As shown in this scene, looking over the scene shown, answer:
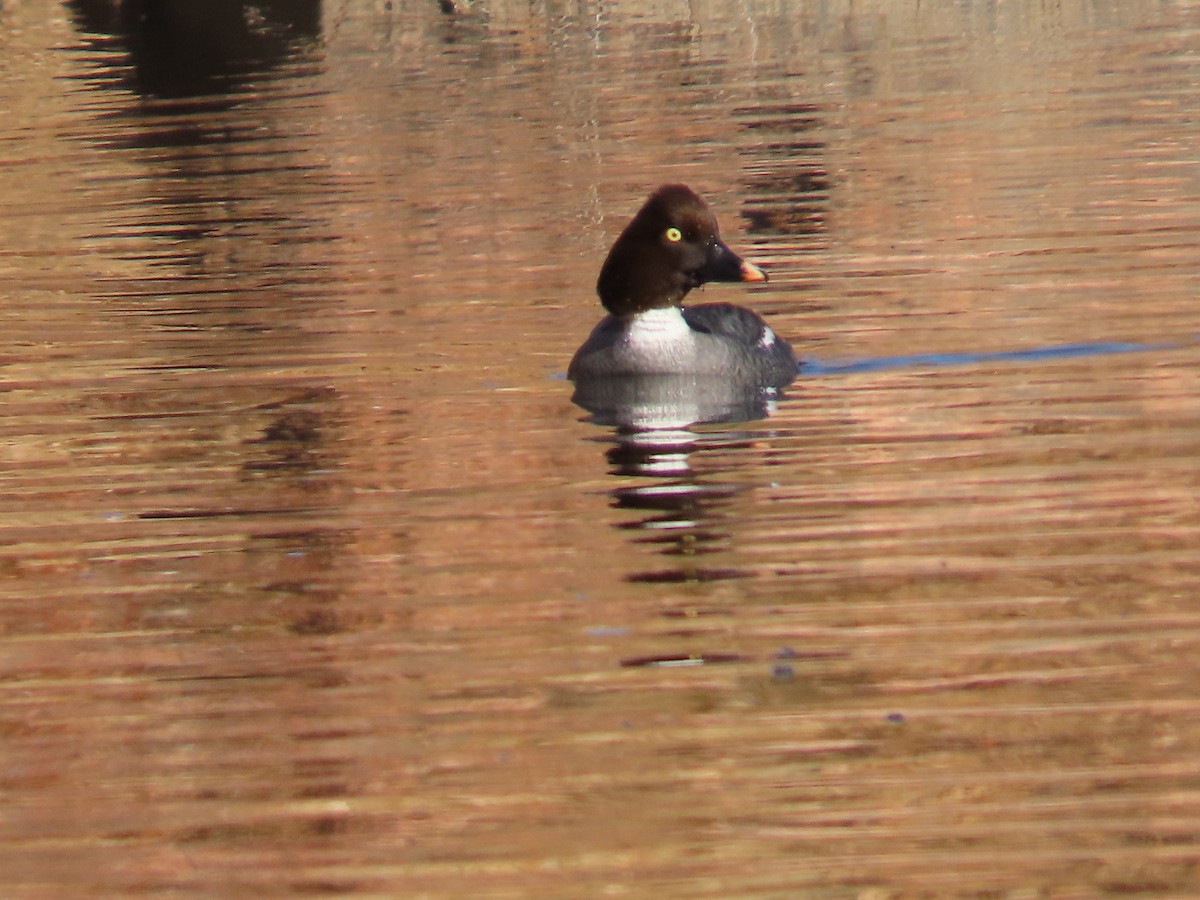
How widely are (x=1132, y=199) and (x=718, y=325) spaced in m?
6.15

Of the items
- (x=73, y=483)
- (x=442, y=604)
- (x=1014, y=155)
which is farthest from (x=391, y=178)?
(x=442, y=604)

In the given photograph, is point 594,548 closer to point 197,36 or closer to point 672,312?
point 672,312

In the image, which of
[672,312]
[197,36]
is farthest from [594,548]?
[197,36]

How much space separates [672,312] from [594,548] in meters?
3.99

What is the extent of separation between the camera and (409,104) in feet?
96.8

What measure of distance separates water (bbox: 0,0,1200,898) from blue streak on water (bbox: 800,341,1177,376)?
0.07 metres

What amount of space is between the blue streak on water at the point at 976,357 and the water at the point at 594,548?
0.22ft

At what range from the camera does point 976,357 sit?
12.8m

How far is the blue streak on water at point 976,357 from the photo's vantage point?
12703 millimetres

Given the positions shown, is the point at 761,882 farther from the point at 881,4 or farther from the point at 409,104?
the point at 881,4

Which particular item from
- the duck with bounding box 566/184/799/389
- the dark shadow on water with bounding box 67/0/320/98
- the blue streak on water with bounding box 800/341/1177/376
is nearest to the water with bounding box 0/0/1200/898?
the blue streak on water with bounding box 800/341/1177/376

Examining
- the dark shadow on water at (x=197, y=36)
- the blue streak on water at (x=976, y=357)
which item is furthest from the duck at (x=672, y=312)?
the dark shadow on water at (x=197, y=36)

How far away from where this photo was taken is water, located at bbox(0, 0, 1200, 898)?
6.43 m

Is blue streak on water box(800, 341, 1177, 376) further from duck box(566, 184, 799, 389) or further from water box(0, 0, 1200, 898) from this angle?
duck box(566, 184, 799, 389)
